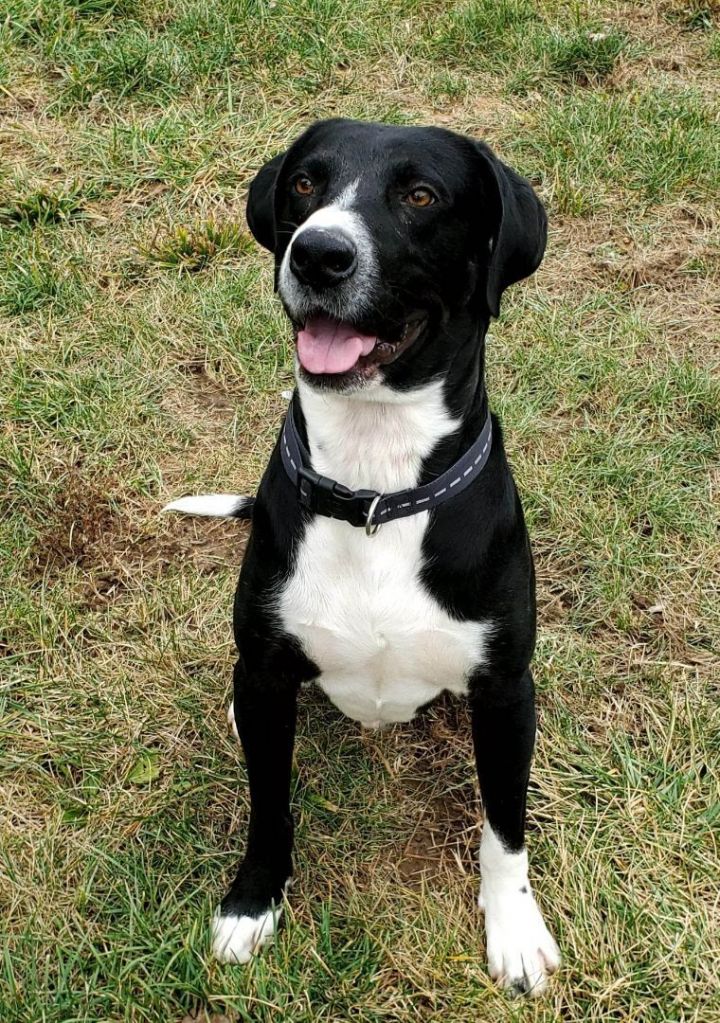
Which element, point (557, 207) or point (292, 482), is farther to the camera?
point (557, 207)

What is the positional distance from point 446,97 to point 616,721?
3.38m

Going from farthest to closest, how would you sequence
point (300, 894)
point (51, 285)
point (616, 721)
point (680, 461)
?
point (51, 285)
point (680, 461)
point (616, 721)
point (300, 894)

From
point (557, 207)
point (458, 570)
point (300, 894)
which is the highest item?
point (458, 570)

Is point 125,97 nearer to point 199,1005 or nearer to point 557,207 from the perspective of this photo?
point 557,207

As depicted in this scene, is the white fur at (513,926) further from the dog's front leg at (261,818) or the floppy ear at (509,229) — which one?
the floppy ear at (509,229)

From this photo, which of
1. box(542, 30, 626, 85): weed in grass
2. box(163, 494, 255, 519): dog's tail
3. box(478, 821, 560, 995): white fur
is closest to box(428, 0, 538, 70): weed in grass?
box(542, 30, 626, 85): weed in grass

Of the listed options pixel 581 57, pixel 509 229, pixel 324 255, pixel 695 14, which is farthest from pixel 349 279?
pixel 695 14

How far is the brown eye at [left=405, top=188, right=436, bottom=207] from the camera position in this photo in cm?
234

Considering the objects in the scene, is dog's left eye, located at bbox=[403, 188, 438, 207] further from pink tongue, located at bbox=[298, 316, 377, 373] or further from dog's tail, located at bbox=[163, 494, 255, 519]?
dog's tail, located at bbox=[163, 494, 255, 519]

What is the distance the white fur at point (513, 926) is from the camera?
104 inches

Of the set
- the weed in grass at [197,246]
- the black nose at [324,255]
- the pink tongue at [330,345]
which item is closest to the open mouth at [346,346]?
the pink tongue at [330,345]

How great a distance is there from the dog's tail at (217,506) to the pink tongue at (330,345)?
1.30 metres

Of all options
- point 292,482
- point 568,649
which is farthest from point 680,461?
point 292,482

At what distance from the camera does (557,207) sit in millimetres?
4863
